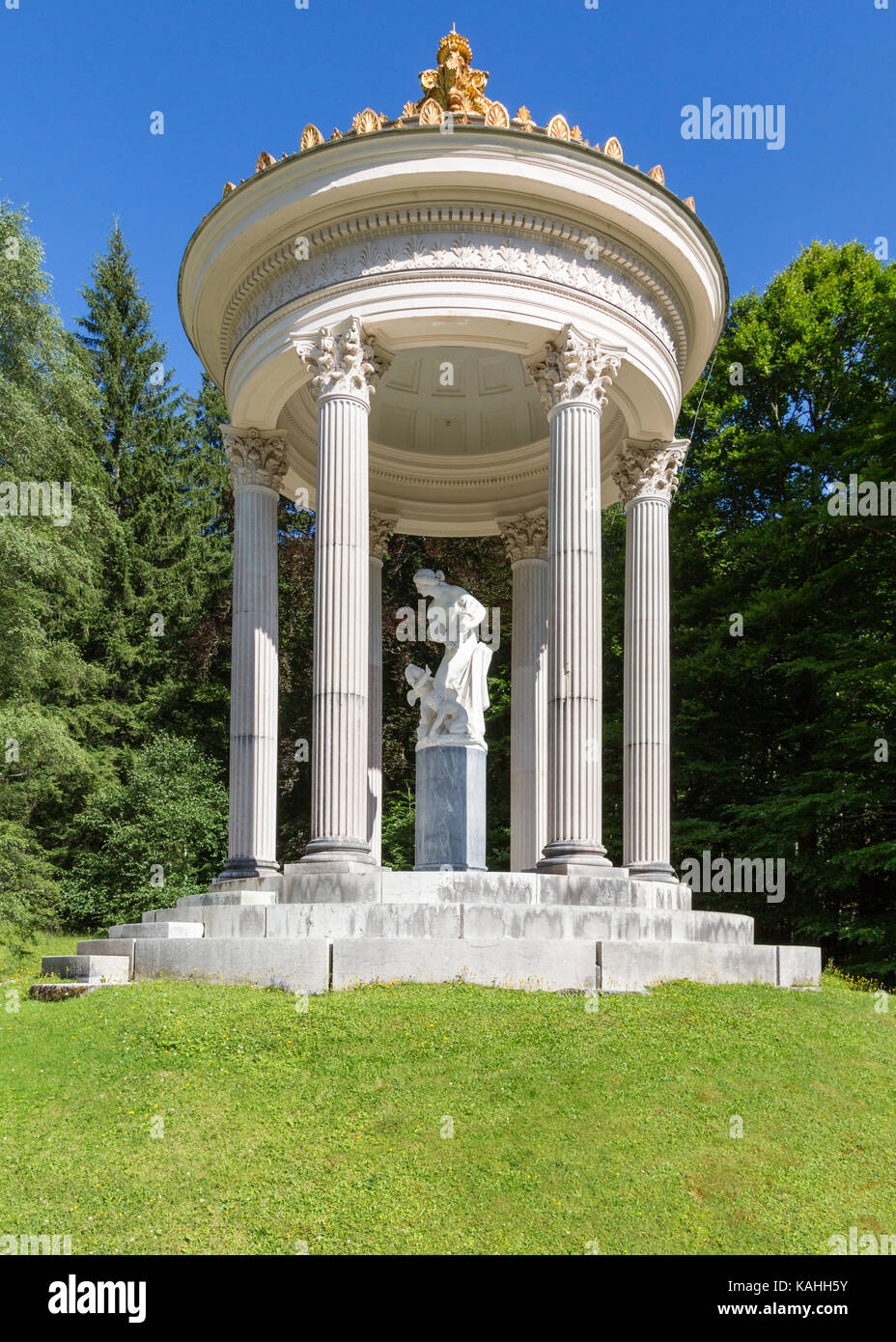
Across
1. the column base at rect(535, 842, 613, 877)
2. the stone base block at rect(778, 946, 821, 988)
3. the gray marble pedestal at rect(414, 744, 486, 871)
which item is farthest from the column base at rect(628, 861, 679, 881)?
the stone base block at rect(778, 946, 821, 988)

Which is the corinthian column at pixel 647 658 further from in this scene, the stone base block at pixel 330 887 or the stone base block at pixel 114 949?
the stone base block at pixel 114 949

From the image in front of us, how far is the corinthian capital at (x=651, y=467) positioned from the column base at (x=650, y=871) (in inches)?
297

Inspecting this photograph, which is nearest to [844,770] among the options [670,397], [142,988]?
[670,397]

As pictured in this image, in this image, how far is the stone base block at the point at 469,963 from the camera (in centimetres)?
1591

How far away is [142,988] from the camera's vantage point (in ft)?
51.9

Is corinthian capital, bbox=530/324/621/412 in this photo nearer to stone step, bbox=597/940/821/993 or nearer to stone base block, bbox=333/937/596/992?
stone step, bbox=597/940/821/993

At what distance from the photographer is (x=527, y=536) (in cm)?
2953

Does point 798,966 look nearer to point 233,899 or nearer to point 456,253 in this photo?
point 233,899

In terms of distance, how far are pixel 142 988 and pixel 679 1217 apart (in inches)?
320

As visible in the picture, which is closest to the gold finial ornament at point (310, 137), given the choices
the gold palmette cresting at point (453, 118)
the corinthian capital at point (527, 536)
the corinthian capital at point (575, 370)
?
the gold palmette cresting at point (453, 118)

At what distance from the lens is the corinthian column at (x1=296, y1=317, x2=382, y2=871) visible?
20234mm

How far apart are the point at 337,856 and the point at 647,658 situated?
8120mm

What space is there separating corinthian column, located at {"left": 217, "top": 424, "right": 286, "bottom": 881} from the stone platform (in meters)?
3.19
